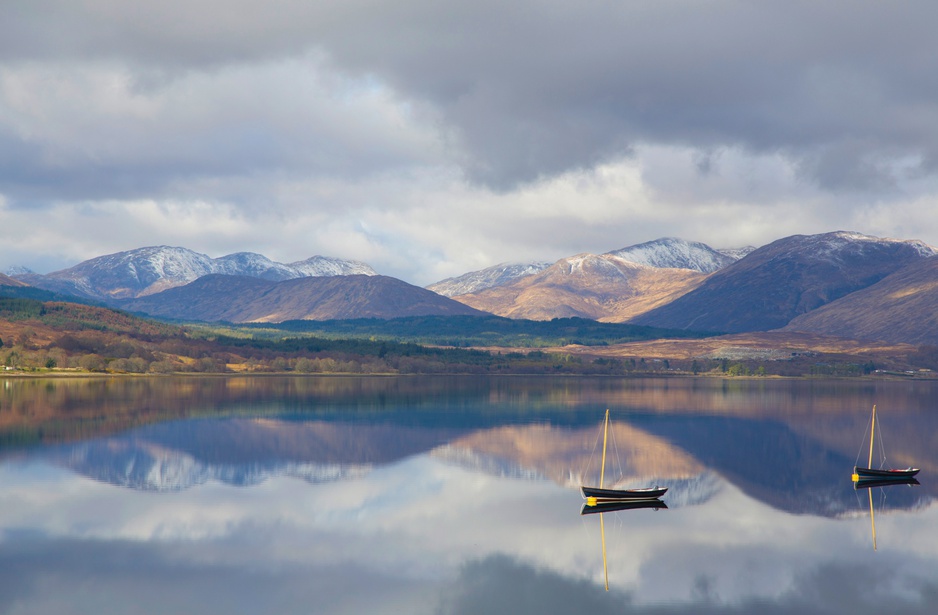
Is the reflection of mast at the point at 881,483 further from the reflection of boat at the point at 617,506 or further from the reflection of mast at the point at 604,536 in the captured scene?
the reflection of mast at the point at 604,536

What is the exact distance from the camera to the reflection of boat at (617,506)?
181ft

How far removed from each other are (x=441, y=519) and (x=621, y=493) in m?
11.8

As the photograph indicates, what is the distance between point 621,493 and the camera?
5625 centimetres

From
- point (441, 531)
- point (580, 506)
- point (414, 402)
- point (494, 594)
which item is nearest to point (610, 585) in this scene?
point (494, 594)

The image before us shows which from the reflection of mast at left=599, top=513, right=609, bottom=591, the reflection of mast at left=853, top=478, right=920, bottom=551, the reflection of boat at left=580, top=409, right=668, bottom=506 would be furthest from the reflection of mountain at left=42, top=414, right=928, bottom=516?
the reflection of mast at left=599, top=513, right=609, bottom=591

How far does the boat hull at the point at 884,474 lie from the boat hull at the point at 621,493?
790 inches

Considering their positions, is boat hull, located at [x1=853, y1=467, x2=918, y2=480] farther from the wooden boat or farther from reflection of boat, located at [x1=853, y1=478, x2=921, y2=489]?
the wooden boat

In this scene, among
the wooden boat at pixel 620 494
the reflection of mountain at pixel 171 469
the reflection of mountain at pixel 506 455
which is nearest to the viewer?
the wooden boat at pixel 620 494

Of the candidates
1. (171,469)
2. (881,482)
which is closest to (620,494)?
(881,482)

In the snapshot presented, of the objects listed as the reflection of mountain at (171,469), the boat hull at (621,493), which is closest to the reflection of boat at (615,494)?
the boat hull at (621,493)

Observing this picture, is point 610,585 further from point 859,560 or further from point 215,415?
point 215,415

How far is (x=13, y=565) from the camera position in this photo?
40.6 m

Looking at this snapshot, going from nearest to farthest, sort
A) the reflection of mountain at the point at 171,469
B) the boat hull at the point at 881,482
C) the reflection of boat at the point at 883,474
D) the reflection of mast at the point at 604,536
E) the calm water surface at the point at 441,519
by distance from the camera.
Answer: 1. the calm water surface at the point at 441,519
2. the reflection of mast at the point at 604,536
3. the reflection of mountain at the point at 171,469
4. the boat hull at the point at 881,482
5. the reflection of boat at the point at 883,474

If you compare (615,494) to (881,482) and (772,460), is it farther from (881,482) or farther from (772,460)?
(772,460)
